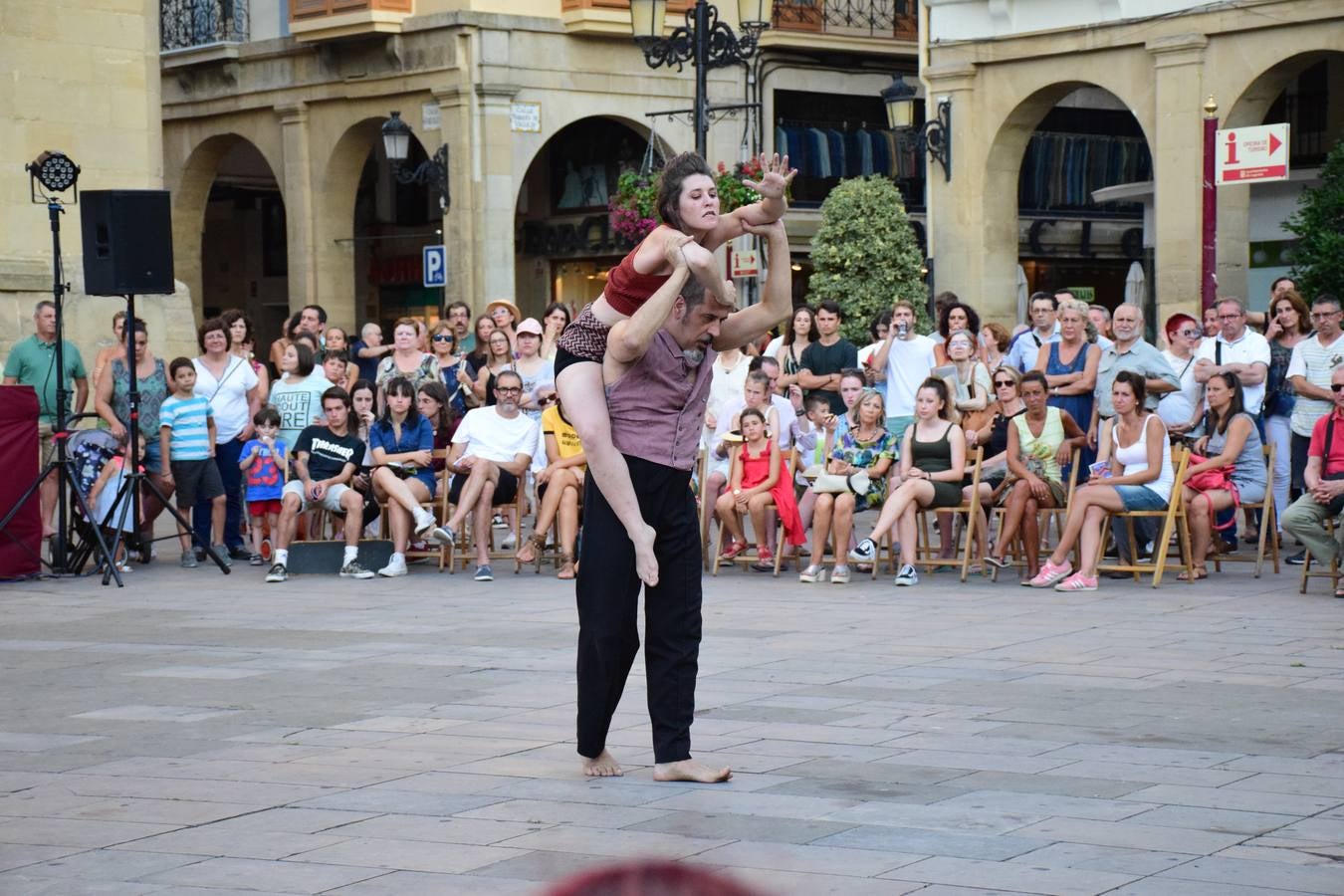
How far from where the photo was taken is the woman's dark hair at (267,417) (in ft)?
52.2

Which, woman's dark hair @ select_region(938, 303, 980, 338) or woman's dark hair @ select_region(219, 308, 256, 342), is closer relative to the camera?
woman's dark hair @ select_region(938, 303, 980, 338)

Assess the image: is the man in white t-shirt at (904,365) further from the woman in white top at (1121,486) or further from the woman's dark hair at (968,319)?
the woman in white top at (1121,486)

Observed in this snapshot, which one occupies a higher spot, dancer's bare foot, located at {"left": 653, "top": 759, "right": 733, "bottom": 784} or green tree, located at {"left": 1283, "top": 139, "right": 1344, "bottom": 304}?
green tree, located at {"left": 1283, "top": 139, "right": 1344, "bottom": 304}

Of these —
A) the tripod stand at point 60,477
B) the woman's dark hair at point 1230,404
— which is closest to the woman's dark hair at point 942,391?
the woman's dark hair at point 1230,404

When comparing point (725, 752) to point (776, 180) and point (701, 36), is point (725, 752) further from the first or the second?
point (701, 36)

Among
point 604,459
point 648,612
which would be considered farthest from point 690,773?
point 604,459

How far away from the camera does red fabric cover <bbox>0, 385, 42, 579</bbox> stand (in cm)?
1440

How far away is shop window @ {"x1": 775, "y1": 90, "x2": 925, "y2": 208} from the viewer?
124 ft

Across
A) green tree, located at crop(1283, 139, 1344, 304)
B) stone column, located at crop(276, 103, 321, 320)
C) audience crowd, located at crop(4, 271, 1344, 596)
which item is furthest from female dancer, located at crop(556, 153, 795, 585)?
stone column, located at crop(276, 103, 321, 320)

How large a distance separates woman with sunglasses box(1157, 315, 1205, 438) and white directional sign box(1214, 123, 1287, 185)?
2.06 m

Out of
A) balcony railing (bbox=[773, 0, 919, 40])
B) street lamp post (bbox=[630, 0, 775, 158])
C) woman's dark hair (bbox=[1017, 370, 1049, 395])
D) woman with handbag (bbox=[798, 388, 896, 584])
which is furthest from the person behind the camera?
balcony railing (bbox=[773, 0, 919, 40])

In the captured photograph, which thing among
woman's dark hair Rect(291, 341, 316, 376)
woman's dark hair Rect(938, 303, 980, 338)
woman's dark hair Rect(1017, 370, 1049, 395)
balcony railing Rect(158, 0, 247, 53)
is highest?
balcony railing Rect(158, 0, 247, 53)

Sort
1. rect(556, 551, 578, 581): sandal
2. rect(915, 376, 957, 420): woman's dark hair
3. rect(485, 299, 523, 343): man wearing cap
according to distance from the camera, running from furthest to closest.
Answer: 1. rect(485, 299, 523, 343): man wearing cap
2. rect(556, 551, 578, 581): sandal
3. rect(915, 376, 957, 420): woman's dark hair

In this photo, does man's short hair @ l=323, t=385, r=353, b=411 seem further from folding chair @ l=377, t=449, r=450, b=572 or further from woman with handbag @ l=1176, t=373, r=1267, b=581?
woman with handbag @ l=1176, t=373, r=1267, b=581
